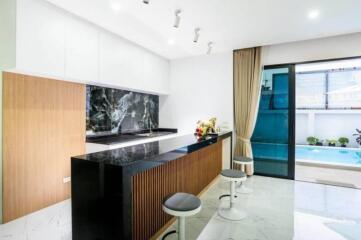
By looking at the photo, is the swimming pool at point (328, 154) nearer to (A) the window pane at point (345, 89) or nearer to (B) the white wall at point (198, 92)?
(A) the window pane at point (345, 89)

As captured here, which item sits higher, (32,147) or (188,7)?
(188,7)

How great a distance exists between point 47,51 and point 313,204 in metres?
4.21

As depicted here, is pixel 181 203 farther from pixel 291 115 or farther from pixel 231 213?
pixel 291 115

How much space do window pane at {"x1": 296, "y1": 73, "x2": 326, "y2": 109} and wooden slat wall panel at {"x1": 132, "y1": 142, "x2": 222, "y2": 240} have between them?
5651mm

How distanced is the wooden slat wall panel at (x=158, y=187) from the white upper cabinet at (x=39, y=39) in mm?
1776

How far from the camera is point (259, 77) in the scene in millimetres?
4059

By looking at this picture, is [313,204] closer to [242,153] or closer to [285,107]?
[242,153]

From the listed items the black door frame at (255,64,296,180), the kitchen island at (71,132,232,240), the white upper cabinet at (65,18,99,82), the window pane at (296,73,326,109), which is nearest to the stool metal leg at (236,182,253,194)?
the black door frame at (255,64,296,180)

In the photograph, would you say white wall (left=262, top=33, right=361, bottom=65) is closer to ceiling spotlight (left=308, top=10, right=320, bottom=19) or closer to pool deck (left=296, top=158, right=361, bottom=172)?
ceiling spotlight (left=308, top=10, right=320, bottom=19)

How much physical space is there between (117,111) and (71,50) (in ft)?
4.92

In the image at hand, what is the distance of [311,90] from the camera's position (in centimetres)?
712

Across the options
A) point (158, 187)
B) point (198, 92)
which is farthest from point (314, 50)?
point (158, 187)

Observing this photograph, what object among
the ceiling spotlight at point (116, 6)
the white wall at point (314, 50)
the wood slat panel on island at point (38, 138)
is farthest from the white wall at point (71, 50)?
the white wall at point (314, 50)

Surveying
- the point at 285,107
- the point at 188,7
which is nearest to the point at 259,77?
the point at 285,107
